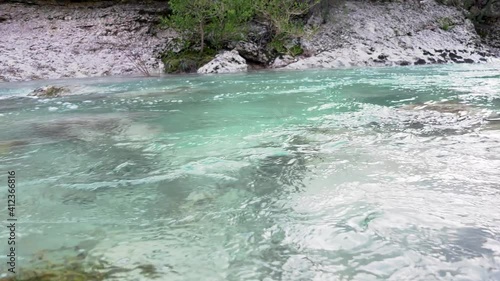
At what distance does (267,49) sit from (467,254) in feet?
47.4

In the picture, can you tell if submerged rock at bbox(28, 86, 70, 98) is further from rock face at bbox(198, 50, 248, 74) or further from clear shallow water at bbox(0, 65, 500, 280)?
rock face at bbox(198, 50, 248, 74)

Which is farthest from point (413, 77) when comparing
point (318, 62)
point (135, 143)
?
point (135, 143)

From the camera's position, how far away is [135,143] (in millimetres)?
4551

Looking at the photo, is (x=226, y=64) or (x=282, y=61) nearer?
(x=226, y=64)

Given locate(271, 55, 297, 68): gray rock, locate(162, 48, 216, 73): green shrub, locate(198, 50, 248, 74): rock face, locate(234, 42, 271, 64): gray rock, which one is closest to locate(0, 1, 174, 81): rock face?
locate(162, 48, 216, 73): green shrub

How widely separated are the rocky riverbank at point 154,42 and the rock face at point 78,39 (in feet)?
0.10

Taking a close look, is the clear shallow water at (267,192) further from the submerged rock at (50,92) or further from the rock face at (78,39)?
the rock face at (78,39)

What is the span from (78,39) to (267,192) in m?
14.5

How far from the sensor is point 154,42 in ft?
53.0

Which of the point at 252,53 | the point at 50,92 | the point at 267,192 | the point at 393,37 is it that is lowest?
the point at 267,192

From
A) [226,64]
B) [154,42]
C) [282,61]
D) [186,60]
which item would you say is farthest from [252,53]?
[154,42]

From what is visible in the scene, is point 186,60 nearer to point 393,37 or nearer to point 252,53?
point 252,53

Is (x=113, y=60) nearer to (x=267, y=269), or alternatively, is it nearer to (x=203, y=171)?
(x=203, y=171)

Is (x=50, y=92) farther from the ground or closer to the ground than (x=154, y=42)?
closer to the ground
